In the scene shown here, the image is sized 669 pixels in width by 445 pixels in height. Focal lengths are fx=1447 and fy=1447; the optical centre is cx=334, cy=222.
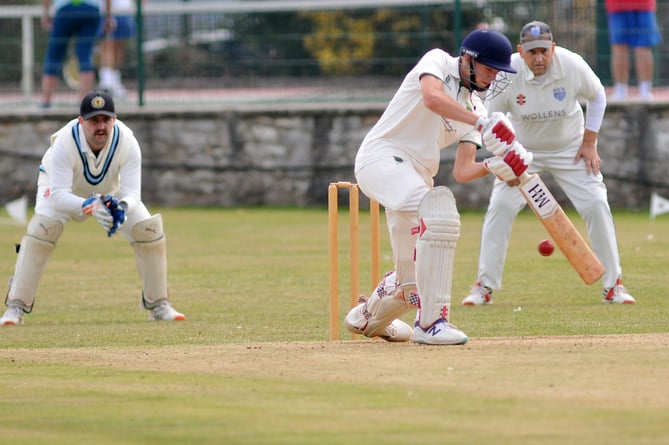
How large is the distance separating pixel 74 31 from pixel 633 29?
7.27 meters

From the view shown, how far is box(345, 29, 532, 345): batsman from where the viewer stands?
25.9ft

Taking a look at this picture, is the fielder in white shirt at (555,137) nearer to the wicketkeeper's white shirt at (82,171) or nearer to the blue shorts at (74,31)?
the wicketkeeper's white shirt at (82,171)

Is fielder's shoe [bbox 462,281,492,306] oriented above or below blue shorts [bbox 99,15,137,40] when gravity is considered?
below

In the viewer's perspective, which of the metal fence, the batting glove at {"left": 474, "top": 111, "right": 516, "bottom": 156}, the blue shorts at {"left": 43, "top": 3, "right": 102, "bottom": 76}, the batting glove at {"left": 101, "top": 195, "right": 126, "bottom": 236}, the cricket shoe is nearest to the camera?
the batting glove at {"left": 474, "top": 111, "right": 516, "bottom": 156}

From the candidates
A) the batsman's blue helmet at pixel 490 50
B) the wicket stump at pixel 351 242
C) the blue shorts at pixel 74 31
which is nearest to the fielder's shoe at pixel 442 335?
the wicket stump at pixel 351 242

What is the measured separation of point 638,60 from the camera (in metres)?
17.8

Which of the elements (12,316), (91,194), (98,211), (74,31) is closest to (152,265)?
(91,194)

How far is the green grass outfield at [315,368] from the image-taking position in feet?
19.6

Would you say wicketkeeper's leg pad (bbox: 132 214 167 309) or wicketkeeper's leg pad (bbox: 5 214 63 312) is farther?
wicketkeeper's leg pad (bbox: 132 214 167 309)

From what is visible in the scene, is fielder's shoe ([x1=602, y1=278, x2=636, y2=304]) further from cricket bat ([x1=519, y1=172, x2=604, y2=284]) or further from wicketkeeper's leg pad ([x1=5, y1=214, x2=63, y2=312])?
wicketkeeper's leg pad ([x1=5, y1=214, x2=63, y2=312])

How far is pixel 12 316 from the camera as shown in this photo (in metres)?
10.6

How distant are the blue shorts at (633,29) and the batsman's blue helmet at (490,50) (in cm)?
1009

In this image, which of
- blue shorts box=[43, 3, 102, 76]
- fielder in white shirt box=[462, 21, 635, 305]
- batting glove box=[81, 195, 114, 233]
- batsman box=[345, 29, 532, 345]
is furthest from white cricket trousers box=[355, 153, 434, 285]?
blue shorts box=[43, 3, 102, 76]

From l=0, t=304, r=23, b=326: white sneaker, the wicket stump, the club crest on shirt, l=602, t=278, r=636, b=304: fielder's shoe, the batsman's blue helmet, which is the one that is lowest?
l=0, t=304, r=23, b=326: white sneaker
